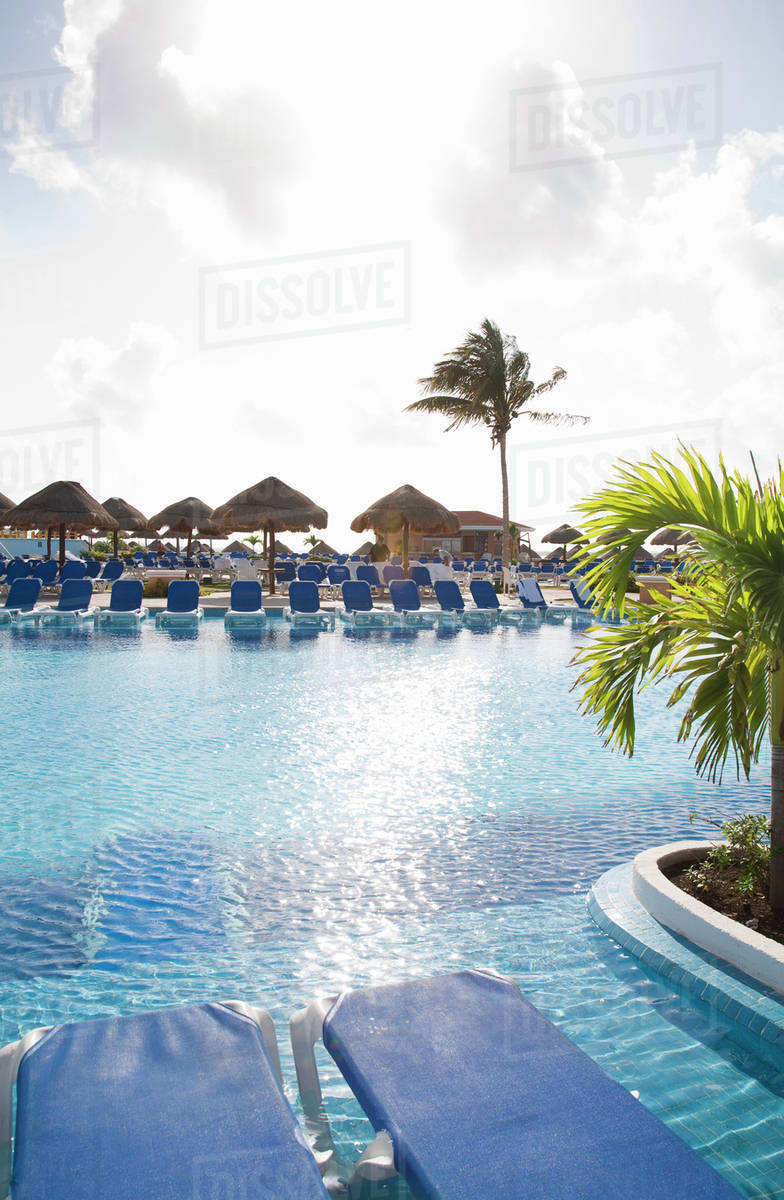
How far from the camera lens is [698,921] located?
279 cm

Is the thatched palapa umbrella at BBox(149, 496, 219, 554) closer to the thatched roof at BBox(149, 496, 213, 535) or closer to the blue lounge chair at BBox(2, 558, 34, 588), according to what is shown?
the thatched roof at BBox(149, 496, 213, 535)

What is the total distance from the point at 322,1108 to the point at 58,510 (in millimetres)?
20107

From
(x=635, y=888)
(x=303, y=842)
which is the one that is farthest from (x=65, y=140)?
(x=635, y=888)

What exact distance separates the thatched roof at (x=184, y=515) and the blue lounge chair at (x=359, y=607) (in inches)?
428

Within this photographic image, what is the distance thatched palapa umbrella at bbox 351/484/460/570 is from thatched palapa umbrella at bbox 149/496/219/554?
5.77 m

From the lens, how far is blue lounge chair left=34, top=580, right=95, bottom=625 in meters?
14.6

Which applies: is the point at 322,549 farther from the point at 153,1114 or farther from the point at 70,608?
the point at 153,1114

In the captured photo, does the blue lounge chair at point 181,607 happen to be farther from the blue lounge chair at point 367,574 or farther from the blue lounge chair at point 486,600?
the blue lounge chair at point 367,574

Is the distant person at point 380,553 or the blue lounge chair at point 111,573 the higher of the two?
the distant person at point 380,553

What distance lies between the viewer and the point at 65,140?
9000 mm

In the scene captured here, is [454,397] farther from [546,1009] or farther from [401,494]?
[546,1009]

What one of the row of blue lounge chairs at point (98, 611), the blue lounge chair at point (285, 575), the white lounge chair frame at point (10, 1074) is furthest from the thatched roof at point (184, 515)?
the white lounge chair frame at point (10, 1074)

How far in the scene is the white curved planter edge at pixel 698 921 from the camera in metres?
2.51

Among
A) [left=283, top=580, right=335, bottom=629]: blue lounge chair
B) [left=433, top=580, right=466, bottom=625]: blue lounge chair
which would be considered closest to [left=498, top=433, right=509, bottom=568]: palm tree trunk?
[left=433, top=580, right=466, bottom=625]: blue lounge chair
